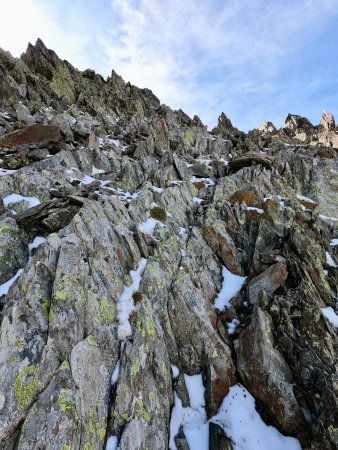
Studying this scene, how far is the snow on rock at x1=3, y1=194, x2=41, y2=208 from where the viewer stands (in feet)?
65.7

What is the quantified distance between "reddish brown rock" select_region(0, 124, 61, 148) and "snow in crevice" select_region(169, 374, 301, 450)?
2895 cm

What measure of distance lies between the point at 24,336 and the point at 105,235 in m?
8.03

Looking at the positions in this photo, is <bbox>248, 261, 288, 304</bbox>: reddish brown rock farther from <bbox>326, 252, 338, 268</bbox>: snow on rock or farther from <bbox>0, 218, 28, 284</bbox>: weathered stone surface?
<bbox>0, 218, 28, 284</bbox>: weathered stone surface

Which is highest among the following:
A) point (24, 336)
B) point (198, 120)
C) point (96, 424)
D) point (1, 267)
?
point (198, 120)

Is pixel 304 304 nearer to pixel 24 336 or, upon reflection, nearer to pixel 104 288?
pixel 104 288

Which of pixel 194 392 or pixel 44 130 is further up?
pixel 44 130

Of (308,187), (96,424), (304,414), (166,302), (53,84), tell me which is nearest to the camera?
(96,424)

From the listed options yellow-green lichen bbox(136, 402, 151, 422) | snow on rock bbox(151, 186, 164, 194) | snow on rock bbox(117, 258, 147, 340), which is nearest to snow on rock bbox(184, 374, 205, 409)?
yellow-green lichen bbox(136, 402, 151, 422)

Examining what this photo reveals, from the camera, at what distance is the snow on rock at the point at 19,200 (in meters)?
20.0

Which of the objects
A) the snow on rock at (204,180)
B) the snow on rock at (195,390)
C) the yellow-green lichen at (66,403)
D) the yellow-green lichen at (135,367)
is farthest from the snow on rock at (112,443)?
the snow on rock at (204,180)

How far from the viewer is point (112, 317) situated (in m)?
14.1

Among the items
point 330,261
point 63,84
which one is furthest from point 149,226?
point 63,84

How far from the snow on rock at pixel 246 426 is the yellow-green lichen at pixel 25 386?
9.24 m

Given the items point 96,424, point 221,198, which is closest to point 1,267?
point 96,424
